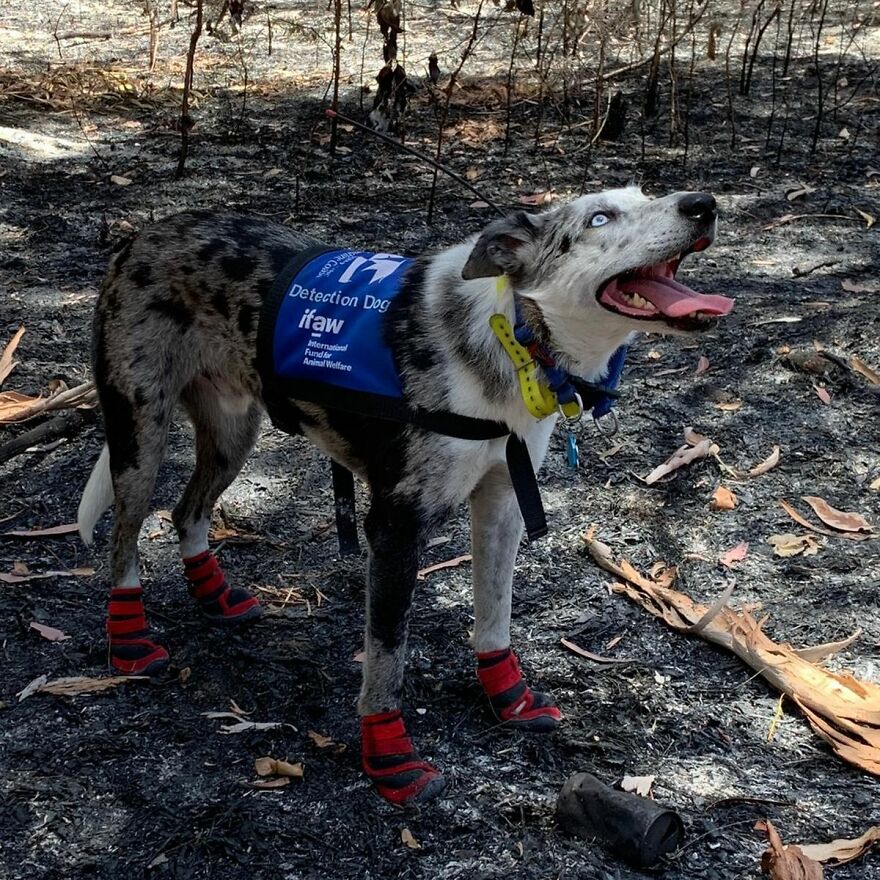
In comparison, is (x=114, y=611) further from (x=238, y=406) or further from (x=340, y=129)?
(x=340, y=129)

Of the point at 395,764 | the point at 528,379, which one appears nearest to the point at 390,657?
the point at 395,764

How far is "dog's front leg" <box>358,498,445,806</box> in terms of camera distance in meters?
3.54

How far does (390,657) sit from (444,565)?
1162 mm

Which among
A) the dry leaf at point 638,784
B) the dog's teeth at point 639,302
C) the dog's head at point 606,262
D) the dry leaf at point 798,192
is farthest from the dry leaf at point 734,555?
the dry leaf at point 798,192

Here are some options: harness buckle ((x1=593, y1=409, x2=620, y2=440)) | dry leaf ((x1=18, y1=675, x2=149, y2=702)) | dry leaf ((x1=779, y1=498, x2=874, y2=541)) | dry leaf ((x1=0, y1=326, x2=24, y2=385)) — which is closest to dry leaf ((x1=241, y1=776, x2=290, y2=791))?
dry leaf ((x1=18, y1=675, x2=149, y2=702))

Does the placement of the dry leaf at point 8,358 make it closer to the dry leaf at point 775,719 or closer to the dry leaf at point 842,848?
the dry leaf at point 775,719

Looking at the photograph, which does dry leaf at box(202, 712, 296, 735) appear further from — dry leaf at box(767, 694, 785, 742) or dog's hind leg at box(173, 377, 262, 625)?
dry leaf at box(767, 694, 785, 742)

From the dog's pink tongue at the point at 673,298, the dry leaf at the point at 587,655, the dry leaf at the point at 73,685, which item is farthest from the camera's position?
the dry leaf at the point at 587,655

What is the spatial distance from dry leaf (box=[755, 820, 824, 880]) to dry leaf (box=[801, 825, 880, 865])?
5 cm

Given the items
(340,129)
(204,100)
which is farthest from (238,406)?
(204,100)

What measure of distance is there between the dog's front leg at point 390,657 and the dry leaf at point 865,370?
10.4ft

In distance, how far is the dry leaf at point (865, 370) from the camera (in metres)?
5.85

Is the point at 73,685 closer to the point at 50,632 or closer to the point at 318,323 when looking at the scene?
the point at 50,632

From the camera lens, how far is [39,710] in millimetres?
3926
